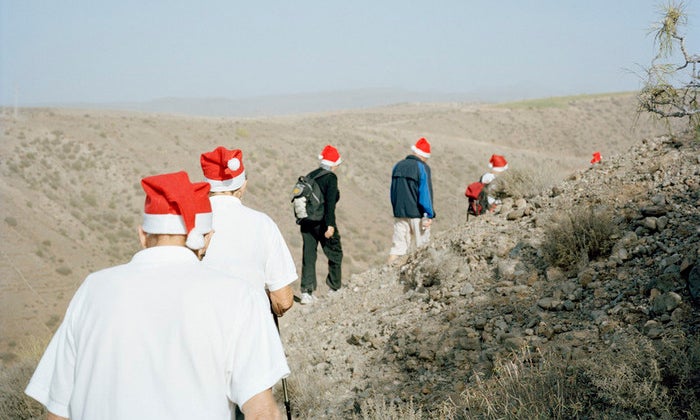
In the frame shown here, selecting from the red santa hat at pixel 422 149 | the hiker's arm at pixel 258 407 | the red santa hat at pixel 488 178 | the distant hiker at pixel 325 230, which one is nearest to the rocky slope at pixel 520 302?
the distant hiker at pixel 325 230

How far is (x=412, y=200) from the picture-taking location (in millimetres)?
9367

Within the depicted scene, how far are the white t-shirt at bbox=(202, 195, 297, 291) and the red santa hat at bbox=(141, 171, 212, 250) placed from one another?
4.32 ft

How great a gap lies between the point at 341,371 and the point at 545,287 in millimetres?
2039

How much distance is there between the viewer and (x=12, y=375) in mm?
7691

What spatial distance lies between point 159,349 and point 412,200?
727 cm

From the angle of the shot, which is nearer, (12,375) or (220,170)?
(220,170)

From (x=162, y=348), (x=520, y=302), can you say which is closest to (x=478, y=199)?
(x=520, y=302)

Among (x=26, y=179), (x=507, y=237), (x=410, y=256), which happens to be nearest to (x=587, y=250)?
(x=507, y=237)

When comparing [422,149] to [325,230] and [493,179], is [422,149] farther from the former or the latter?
[325,230]

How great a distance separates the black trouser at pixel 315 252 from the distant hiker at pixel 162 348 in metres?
6.84

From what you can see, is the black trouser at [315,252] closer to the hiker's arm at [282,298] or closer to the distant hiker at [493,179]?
the distant hiker at [493,179]

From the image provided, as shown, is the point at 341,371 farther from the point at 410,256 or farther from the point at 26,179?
the point at 26,179

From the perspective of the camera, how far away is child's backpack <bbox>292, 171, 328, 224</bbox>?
893 centimetres

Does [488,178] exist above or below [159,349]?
below
